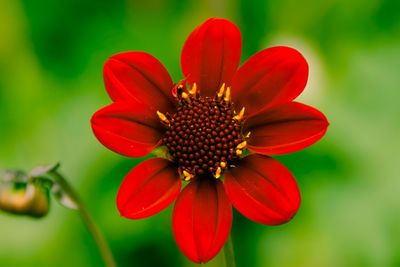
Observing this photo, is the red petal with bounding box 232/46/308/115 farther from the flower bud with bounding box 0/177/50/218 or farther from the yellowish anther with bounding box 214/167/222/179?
the flower bud with bounding box 0/177/50/218

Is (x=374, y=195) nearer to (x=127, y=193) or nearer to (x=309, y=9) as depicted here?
(x=309, y=9)

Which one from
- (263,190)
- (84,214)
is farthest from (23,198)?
(263,190)

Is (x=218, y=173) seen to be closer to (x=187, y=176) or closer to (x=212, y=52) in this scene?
(x=187, y=176)

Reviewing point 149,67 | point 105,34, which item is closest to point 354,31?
point 105,34

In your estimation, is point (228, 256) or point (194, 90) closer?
point (228, 256)

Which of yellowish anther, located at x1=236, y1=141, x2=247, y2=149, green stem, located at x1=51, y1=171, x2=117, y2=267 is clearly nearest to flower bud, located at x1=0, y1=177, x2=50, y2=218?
green stem, located at x1=51, y1=171, x2=117, y2=267

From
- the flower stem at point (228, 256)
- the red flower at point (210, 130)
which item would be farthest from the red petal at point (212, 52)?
the flower stem at point (228, 256)
